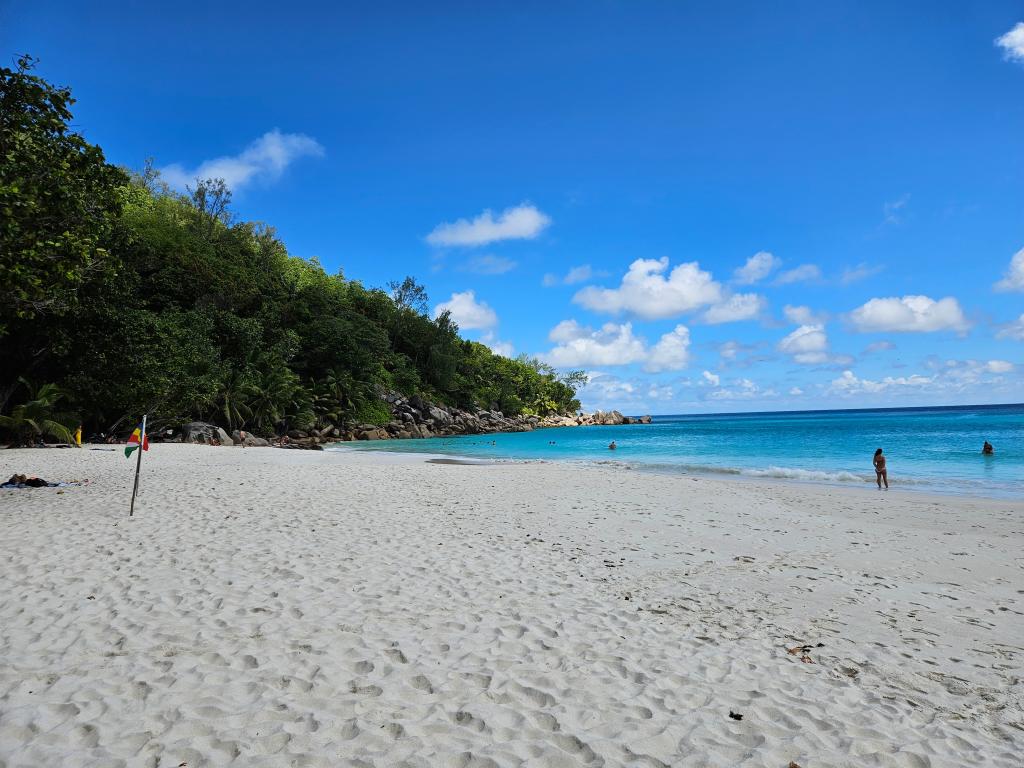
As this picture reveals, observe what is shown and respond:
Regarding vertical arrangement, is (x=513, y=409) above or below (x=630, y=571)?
above

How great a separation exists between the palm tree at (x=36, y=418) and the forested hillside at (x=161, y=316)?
7 cm

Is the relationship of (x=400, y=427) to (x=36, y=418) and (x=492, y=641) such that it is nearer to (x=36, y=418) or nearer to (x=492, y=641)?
(x=36, y=418)

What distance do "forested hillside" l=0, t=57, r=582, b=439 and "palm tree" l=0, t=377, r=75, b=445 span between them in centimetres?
7

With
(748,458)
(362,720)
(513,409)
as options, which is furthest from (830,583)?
(513,409)

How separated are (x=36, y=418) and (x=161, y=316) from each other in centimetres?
914

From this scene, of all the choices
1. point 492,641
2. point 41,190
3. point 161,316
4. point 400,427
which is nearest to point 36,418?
point 161,316

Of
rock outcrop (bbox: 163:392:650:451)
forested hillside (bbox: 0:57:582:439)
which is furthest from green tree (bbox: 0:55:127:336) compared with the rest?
rock outcrop (bbox: 163:392:650:451)

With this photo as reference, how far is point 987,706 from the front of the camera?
13.9 feet

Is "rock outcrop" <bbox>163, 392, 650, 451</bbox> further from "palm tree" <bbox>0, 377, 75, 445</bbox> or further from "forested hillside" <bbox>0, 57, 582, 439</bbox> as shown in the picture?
"palm tree" <bbox>0, 377, 75, 445</bbox>

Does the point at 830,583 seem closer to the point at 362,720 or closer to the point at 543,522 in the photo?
the point at 543,522

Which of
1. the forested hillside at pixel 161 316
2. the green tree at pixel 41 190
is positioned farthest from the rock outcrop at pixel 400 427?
the green tree at pixel 41 190

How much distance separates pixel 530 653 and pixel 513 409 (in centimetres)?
8074

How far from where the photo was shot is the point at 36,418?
22.5 meters

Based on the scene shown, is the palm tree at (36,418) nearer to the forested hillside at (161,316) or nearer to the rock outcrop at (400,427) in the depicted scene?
the forested hillside at (161,316)
